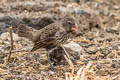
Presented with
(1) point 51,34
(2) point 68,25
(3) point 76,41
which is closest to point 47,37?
(1) point 51,34

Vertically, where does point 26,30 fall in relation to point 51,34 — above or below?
above

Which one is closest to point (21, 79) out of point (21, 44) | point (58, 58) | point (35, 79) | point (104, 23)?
point (35, 79)

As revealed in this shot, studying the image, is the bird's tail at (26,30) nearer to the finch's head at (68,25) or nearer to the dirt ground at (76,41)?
the dirt ground at (76,41)

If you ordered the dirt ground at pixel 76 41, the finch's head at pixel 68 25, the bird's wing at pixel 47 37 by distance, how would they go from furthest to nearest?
the finch's head at pixel 68 25 < the bird's wing at pixel 47 37 < the dirt ground at pixel 76 41

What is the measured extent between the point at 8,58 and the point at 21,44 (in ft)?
4.56

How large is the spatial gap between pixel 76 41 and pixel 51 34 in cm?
148

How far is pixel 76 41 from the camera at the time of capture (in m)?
7.95

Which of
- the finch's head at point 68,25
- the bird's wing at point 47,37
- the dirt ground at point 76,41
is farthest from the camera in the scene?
the finch's head at point 68,25

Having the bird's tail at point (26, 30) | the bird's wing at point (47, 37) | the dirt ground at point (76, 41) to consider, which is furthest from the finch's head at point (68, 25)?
the bird's tail at point (26, 30)

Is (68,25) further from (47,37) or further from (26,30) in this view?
(26,30)

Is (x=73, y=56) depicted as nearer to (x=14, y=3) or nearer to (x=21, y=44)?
(x=21, y=44)

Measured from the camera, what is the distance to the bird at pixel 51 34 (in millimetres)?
6520

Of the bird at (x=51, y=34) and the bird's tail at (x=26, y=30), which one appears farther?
the bird's tail at (x=26, y=30)

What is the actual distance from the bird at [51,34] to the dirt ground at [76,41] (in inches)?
10.1
